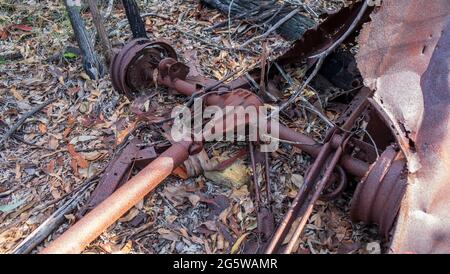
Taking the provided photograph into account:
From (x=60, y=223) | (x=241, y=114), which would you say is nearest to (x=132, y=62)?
(x=241, y=114)

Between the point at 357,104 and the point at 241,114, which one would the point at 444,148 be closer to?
the point at 357,104

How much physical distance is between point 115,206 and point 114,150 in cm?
95

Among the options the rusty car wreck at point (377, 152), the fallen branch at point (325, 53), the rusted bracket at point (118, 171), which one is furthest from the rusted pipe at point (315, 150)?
the rusted bracket at point (118, 171)

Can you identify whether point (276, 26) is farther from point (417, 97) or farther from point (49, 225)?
point (49, 225)

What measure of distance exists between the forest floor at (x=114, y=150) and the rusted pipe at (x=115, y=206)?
1.20 ft

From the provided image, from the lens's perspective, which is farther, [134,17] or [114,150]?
[134,17]

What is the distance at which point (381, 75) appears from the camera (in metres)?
2.16

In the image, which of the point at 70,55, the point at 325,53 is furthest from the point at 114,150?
the point at 325,53

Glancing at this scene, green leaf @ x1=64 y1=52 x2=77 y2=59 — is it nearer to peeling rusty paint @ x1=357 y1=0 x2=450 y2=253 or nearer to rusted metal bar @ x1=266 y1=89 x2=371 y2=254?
rusted metal bar @ x1=266 y1=89 x2=371 y2=254

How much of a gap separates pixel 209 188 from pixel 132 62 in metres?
1.23

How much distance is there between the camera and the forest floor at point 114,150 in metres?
2.70

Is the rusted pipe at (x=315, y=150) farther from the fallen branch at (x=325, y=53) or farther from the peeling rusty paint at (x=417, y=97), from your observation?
the peeling rusty paint at (x=417, y=97)

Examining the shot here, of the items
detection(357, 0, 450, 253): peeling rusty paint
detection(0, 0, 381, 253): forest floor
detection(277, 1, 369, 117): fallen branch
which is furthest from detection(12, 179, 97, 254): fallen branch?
detection(357, 0, 450, 253): peeling rusty paint

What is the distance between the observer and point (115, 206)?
2.39m
